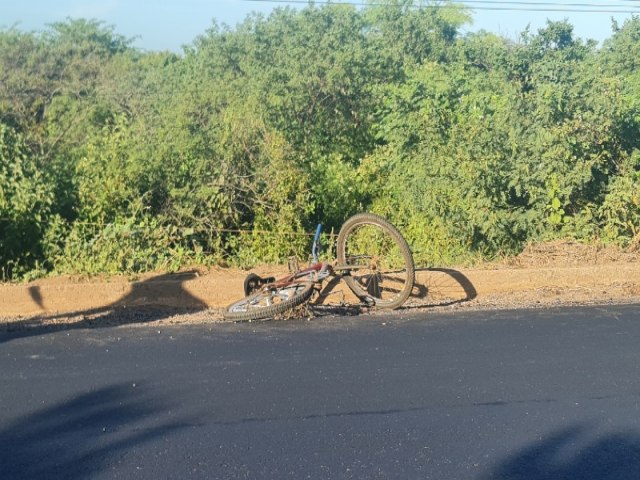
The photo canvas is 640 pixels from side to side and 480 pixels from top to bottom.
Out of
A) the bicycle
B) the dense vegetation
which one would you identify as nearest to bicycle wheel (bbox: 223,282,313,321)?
the bicycle

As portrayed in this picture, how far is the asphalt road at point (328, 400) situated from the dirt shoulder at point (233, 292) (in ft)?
2.99

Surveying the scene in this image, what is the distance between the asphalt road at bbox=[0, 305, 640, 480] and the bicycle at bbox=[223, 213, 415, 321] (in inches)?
12.4

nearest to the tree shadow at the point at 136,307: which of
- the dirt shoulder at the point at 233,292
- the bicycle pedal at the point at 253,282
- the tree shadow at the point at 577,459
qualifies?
the dirt shoulder at the point at 233,292

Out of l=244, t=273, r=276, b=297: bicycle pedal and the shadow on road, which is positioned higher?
l=244, t=273, r=276, b=297: bicycle pedal

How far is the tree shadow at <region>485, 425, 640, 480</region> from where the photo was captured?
4883mm

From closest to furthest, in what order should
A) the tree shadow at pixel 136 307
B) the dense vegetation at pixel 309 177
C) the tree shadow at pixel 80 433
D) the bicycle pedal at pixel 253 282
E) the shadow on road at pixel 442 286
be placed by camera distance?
the tree shadow at pixel 80 433 → the tree shadow at pixel 136 307 → the bicycle pedal at pixel 253 282 → the shadow on road at pixel 442 286 → the dense vegetation at pixel 309 177

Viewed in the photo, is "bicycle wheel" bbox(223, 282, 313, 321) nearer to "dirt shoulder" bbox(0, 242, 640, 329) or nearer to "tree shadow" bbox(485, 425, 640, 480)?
"dirt shoulder" bbox(0, 242, 640, 329)

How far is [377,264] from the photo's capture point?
1005 centimetres

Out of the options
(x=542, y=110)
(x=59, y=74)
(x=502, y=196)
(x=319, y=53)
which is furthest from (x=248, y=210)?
(x=59, y=74)

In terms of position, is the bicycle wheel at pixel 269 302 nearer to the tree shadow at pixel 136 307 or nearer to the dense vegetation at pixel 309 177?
the tree shadow at pixel 136 307

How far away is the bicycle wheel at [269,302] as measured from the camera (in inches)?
354

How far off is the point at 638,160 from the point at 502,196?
2.34 metres

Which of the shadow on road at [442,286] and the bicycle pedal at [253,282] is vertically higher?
the bicycle pedal at [253,282]

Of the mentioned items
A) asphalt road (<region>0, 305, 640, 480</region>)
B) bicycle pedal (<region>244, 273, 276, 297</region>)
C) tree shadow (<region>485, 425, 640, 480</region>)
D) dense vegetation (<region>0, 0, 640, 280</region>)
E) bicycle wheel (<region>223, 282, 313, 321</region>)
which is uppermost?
Result: dense vegetation (<region>0, 0, 640, 280</region>)
